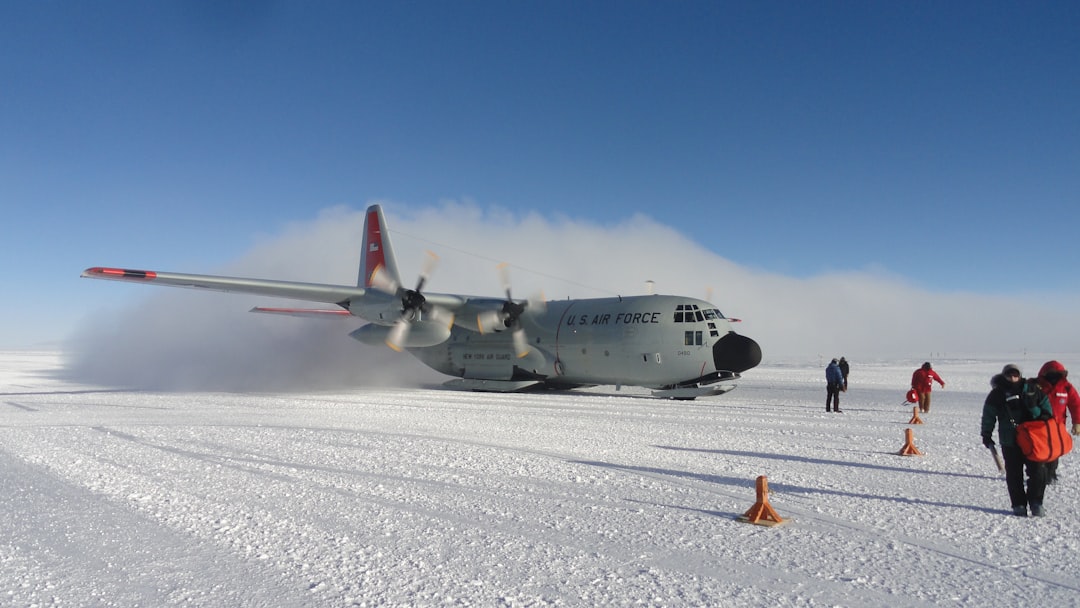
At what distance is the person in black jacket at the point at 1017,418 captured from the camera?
5.64 metres

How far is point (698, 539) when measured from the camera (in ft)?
17.2

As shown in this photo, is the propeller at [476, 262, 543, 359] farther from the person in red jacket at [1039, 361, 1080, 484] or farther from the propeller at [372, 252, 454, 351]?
the person in red jacket at [1039, 361, 1080, 484]

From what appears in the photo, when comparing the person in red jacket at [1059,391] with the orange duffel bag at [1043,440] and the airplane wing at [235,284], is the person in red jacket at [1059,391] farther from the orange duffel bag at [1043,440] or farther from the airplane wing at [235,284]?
the airplane wing at [235,284]

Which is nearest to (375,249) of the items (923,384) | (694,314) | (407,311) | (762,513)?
(407,311)

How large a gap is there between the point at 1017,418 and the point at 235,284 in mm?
17762

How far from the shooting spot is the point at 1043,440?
5.53m

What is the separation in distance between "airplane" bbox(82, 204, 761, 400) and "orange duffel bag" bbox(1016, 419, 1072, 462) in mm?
12685

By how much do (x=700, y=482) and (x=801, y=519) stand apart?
1.60 m

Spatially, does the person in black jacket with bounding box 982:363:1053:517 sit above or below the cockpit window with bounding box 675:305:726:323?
below

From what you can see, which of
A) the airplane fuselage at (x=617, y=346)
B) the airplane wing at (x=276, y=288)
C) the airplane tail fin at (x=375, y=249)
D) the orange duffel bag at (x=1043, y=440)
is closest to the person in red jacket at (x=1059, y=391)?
the orange duffel bag at (x=1043, y=440)

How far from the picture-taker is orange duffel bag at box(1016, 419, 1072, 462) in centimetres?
553

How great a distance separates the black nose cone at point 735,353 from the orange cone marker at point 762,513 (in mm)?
12864

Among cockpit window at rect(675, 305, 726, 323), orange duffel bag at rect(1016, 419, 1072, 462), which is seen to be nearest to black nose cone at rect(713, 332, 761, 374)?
cockpit window at rect(675, 305, 726, 323)

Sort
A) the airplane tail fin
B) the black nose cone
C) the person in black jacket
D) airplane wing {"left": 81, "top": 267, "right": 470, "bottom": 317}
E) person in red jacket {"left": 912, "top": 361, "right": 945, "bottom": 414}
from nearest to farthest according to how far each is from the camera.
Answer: the person in black jacket, person in red jacket {"left": 912, "top": 361, "right": 945, "bottom": 414}, airplane wing {"left": 81, "top": 267, "right": 470, "bottom": 317}, the black nose cone, the airplane tail fin
